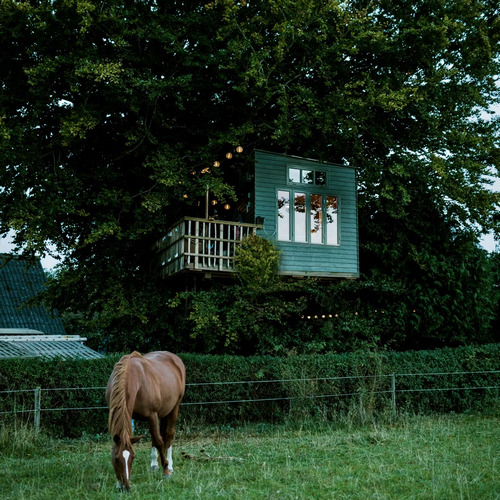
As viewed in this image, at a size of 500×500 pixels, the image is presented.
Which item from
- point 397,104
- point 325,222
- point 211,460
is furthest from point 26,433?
point 397,104

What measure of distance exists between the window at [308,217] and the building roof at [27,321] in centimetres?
671

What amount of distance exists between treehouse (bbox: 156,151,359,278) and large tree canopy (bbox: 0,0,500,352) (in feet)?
2.45

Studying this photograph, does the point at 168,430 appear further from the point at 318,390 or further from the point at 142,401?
the point at 318,390

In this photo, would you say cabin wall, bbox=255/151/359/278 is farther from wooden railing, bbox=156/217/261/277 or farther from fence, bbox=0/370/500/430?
fence, bbox=0/370/500/430

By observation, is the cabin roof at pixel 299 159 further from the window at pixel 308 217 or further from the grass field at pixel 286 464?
the grass field at pixel 286 464

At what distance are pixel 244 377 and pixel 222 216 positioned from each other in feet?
24.0

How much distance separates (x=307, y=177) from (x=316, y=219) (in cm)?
134

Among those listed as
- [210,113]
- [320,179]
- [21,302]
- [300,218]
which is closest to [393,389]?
[300,218]

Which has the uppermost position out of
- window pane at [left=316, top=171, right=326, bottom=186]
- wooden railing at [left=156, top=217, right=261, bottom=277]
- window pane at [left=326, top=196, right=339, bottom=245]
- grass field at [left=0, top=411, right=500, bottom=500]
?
window pane at [left=316, top=171, right=326, bottom=186]

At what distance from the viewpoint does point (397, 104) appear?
1634cm

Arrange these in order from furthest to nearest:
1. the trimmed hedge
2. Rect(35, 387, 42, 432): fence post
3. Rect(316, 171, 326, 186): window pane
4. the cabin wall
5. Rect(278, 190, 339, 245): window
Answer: Rect(316, 171, 326, 186): window pane < Rect(278, 190, 339, 245): window < the cabin wall < the trimmed hedge < Rect(35, 387, 42, 432): fence post

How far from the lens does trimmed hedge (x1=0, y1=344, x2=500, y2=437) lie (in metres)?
12.6

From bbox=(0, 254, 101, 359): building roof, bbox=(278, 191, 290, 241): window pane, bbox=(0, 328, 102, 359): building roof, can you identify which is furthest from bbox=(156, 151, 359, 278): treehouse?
bbox=(0, 254, 101, 359): building roof

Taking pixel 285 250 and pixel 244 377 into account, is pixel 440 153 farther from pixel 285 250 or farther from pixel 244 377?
pixel 244 377
